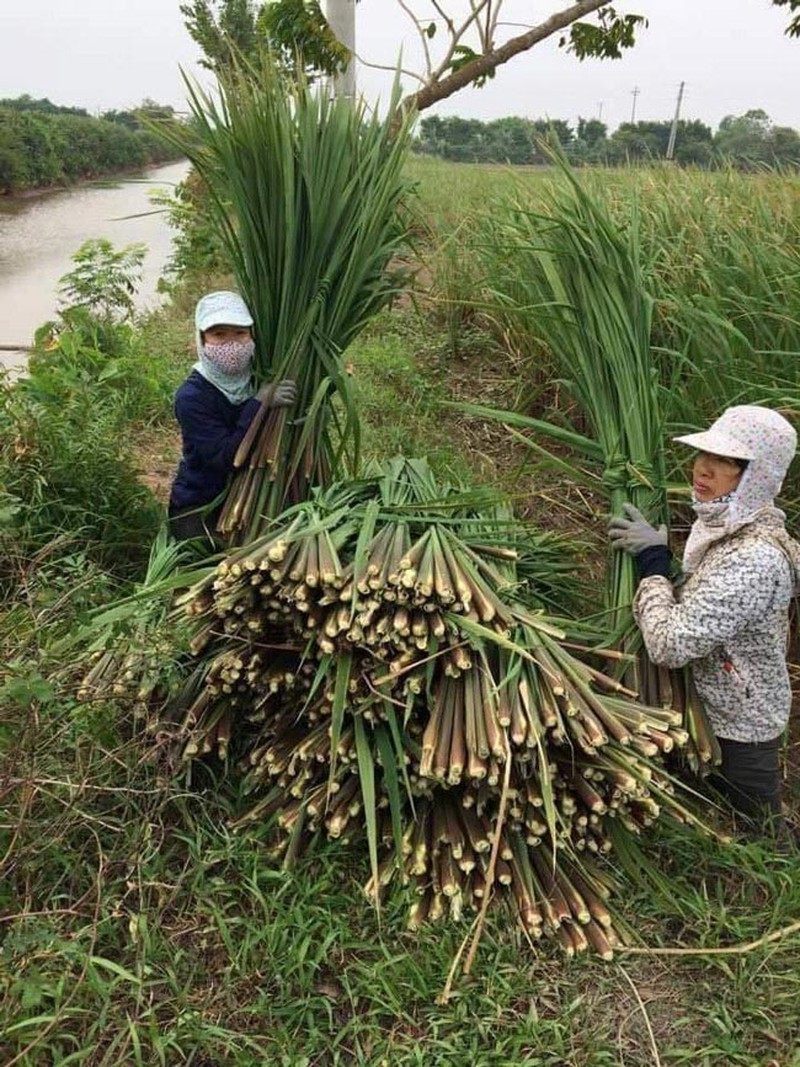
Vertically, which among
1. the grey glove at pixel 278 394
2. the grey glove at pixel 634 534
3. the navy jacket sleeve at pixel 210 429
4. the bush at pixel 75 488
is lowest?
the bush at pixel 75 488

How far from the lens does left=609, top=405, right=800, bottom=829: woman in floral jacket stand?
1813mm

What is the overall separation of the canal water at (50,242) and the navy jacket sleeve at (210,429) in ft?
2.02

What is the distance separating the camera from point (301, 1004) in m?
1.55

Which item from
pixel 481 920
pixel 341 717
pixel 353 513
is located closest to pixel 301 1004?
pixel 481 920

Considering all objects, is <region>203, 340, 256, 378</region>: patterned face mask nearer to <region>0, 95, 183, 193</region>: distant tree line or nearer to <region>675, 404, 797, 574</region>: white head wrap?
<region>675, 404, 797, 574</region>: white head wrap

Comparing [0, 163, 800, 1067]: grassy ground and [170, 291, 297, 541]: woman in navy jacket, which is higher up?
[170, 291, 297, 541]: woman in navy jacket

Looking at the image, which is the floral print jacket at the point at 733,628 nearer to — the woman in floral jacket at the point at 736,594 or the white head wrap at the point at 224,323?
the woman in floral jacket at the point at 736,594

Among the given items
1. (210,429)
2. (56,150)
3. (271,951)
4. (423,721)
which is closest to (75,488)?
(210,429)

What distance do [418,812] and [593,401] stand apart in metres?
1.21

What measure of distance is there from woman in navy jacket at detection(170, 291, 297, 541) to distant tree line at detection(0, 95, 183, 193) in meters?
19.6

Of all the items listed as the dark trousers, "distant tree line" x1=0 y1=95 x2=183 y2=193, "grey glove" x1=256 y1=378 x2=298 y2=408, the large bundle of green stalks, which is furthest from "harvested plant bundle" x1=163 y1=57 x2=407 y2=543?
"distant tree line" x1=0 y1=95 x2=183 y2=193

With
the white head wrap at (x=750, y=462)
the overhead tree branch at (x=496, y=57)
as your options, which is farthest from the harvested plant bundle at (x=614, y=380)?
the overhead tree branch at (x=496, y=57)

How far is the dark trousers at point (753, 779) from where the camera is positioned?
1983 millimetres

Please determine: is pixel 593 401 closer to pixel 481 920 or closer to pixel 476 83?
pixel 481 920
